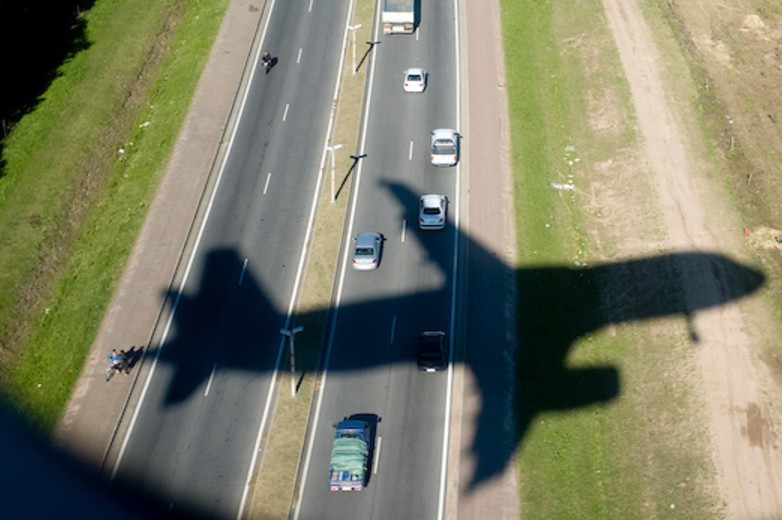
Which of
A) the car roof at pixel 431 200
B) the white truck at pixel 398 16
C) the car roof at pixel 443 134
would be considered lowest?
the car roof at pixel 431 200

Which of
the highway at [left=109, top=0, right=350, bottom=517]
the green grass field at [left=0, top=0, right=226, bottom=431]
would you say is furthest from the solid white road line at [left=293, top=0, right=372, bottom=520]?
the green grass field at [left=0, top=0, right=226, bottom=431]

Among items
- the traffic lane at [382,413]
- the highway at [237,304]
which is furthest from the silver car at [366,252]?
the highway at [237,304]

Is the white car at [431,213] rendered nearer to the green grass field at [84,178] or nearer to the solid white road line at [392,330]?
the solid white road line at [392,330]

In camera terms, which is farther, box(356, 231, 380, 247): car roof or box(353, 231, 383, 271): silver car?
box(356, 231, 380, 247): car roof

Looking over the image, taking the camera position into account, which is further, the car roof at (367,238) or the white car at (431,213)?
the white car at (431,213)

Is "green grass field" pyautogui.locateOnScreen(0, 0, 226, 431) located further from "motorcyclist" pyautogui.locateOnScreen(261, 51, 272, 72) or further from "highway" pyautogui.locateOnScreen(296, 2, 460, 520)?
"highway" pyautogui.locateOnScreen(296, 2, 460, 520)

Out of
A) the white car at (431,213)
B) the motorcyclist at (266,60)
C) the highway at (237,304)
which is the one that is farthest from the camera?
the motorcyclist at (266,60)

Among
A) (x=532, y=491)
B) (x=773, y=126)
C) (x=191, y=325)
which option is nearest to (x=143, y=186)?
(x=191, y=325)

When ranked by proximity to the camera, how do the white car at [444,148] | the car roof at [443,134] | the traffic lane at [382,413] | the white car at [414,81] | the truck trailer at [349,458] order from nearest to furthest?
the truck trailer at [349,458] → the traffic lane at [382,413] → the white car at [444,148] → the car roof at [443,134] → the white car at [414,81]
